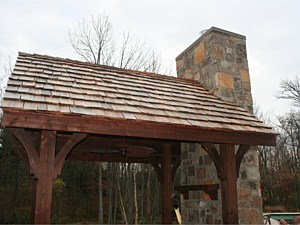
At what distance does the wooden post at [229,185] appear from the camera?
15.8ft

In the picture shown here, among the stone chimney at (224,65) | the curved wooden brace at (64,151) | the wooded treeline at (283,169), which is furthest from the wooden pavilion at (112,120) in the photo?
the wooded treeline at (283,169)

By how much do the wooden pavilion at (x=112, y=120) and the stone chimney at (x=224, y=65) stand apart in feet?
1.13

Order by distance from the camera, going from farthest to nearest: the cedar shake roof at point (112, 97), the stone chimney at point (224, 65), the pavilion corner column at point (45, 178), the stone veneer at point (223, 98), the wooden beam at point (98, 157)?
the stone chimney at point (224, 65)
the wooden beam at point (98, 157)
the stone veneer at point (223, 98)
the cedar shake roof at point (112, 97)
the pavilion corner column at point (45, 178)

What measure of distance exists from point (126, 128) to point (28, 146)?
1.19 m

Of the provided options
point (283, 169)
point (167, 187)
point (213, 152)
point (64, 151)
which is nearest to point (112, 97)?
point (64, 151)

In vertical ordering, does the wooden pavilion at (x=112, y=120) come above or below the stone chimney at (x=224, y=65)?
below

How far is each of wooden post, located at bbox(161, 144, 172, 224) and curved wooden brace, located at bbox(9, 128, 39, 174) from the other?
3196mm

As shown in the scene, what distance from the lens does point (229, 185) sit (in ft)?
16.0

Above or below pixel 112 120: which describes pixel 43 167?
below

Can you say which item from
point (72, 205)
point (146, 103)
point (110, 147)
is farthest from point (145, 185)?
point (146, 103)

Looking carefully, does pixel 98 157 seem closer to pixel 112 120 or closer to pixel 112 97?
pixel 112 97

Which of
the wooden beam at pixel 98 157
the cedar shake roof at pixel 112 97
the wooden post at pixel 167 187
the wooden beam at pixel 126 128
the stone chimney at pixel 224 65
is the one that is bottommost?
the wooden post at pixel 167 187

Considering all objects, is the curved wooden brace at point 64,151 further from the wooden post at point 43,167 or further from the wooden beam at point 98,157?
the wooden beam at point 98,157

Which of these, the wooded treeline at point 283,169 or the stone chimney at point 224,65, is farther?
the wooded treeline at point 283,169
